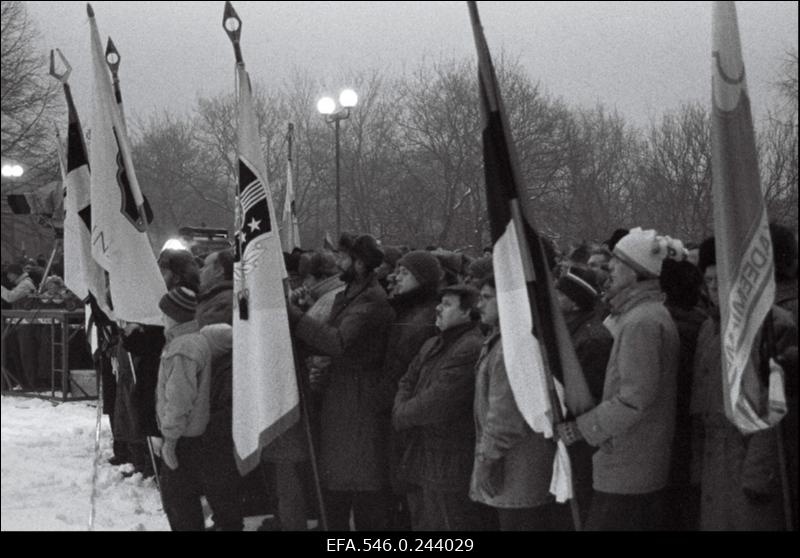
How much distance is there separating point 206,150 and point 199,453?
36.4m

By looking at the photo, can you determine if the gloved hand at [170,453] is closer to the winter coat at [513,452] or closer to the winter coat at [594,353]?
the winter coat at [513,452]

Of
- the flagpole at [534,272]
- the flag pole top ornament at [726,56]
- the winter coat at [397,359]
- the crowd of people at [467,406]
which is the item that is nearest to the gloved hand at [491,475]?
the crowd of people at [467,406]

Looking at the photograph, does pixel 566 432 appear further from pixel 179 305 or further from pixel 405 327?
pixel 179 305

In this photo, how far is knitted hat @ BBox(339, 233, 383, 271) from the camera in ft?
21.9

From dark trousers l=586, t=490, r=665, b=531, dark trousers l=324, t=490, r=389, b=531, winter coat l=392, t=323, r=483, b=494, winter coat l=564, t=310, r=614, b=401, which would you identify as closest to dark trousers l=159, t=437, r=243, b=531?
dark trousers l=324, t=490, r=389, b=531

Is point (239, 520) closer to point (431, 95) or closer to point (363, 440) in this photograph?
point (363, 440)

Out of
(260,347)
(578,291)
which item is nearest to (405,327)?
(260,347)

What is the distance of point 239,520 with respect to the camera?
6.81 meters

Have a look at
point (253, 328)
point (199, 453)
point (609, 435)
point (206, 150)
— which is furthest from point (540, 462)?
point (206, 150)

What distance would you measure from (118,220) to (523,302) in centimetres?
303

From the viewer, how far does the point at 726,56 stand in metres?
4.68

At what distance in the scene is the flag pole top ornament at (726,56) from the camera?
15.3ft

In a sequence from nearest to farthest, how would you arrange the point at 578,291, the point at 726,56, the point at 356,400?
the point at 726,56 → the point at 578,291 → the point at 356,400

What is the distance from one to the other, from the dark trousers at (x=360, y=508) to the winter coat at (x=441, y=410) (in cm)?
55
